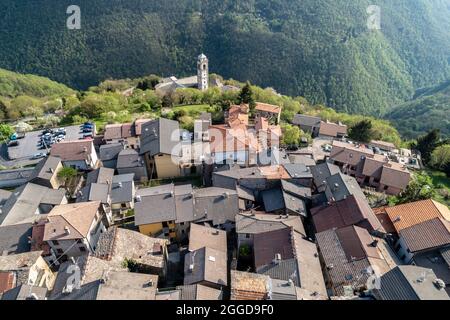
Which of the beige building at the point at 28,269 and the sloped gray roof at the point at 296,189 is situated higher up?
the sloped gray roof at the point at 296,189

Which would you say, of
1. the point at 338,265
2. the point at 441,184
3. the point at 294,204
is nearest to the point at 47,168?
the point at 294,204

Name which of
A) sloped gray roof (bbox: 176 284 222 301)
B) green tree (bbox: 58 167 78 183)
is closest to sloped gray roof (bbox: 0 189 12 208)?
green tree (bbox: 58 167 78 183)

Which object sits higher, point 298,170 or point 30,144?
point 298,170

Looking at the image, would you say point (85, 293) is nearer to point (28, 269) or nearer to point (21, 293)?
point (21, 293)

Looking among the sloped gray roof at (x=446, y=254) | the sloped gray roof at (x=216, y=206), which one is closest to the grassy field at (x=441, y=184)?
the sloped gray roof at (x=446, y=254)

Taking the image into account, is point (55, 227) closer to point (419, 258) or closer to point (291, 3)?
point (419, 258)

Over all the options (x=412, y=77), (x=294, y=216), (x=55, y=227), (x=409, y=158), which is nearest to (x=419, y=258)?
(x=294, y=216)

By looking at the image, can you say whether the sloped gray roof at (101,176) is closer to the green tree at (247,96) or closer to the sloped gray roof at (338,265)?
the sloped gray roof at (338,265)
